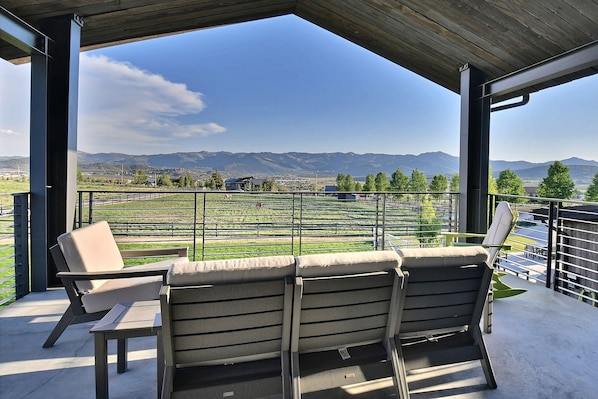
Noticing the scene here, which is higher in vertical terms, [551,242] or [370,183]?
[370,183]

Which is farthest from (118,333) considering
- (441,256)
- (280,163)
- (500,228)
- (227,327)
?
(280,163)

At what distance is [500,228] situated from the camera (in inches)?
135

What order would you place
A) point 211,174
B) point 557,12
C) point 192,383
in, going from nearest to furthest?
1. point 192,383
2. point 557,12
3. point 211,174

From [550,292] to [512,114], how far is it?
2.76 meters

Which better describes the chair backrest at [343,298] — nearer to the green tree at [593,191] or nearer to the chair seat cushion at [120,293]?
the chair seat cushion at [120,293]

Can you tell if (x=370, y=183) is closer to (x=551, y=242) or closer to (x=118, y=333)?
(x=551, y=242)

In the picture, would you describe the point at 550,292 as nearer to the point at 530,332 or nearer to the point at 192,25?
the point at 530,332

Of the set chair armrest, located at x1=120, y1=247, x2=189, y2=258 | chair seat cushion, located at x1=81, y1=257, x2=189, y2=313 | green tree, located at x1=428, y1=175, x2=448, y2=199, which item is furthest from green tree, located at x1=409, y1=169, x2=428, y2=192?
chair seat cushion, located at x1=81, y1=257, x2=189, y2=313

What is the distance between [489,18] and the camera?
3.60 metres

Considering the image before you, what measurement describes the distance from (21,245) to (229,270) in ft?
10.5

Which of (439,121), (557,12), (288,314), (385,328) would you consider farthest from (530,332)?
(439,121)

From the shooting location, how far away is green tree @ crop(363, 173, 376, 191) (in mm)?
10875

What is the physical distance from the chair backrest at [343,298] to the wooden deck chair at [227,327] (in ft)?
0.25

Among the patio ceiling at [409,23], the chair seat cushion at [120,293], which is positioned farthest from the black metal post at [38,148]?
the chair seat cushion at [120,293]
